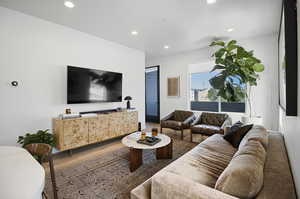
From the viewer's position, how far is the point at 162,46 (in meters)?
4.54

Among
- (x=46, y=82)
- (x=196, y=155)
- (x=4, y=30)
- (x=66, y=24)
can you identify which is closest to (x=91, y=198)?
(x=196, y=155)

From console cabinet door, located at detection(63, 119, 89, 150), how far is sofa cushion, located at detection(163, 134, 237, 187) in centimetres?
223

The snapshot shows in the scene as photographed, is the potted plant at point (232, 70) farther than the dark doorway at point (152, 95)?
No

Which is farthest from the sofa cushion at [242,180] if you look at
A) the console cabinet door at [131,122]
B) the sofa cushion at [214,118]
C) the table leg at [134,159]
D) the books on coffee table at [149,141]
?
the console cabinet door at [131,122]

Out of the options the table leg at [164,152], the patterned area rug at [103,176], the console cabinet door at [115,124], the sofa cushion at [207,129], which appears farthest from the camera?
the console cabinet door at [115,124]

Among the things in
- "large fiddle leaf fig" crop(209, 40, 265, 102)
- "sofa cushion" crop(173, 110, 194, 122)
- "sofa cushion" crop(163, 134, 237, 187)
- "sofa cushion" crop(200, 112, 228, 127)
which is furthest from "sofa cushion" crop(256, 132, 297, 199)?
"sofa cushion" crop(173, 110, 194, 122)

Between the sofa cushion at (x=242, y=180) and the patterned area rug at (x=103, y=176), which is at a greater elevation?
the sofa cushion at (x=242, y=180)

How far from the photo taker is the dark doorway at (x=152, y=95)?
614 centimetres

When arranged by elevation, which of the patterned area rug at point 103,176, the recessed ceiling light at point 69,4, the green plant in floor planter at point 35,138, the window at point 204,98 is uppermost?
the recessed ceiling light at point 69,4

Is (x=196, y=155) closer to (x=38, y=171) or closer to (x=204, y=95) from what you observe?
(x=38, y=171)

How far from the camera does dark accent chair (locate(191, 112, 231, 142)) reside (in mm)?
3328

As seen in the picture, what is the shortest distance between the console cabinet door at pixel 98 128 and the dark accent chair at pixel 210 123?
86.2 inches

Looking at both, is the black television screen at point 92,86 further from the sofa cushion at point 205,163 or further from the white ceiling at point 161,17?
the sofa cushion at point 205,163

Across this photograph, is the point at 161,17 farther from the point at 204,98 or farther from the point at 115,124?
the point at 204,98
